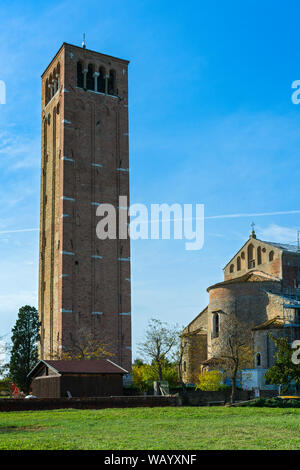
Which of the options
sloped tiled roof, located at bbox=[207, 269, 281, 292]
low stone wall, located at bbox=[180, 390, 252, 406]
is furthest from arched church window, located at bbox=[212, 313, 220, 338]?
low stone wall, located at bbox=[180, 390, 252, 406]

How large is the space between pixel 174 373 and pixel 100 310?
9.84 metres

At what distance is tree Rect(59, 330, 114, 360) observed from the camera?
5066 cm

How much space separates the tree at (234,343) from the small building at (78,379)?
11.8 metres

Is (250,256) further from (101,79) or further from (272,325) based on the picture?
(101,79)

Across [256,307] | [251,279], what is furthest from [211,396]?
[251,279]

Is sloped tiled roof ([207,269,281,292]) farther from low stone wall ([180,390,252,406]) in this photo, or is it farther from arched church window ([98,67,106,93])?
arched church window ([98,67,106,93])

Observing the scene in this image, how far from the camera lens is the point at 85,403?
30375 millimetres

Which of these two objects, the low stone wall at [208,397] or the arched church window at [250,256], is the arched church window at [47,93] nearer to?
the arched church window at [250,256]

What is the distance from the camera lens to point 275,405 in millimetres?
32375

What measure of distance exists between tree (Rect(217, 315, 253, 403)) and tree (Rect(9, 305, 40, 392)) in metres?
17.1

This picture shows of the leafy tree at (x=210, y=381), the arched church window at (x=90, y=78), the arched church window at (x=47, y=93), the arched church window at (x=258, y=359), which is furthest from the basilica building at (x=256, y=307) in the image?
the arched church window at (x=47, y=93)

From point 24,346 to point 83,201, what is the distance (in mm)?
15363

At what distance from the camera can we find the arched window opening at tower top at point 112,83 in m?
63.2
